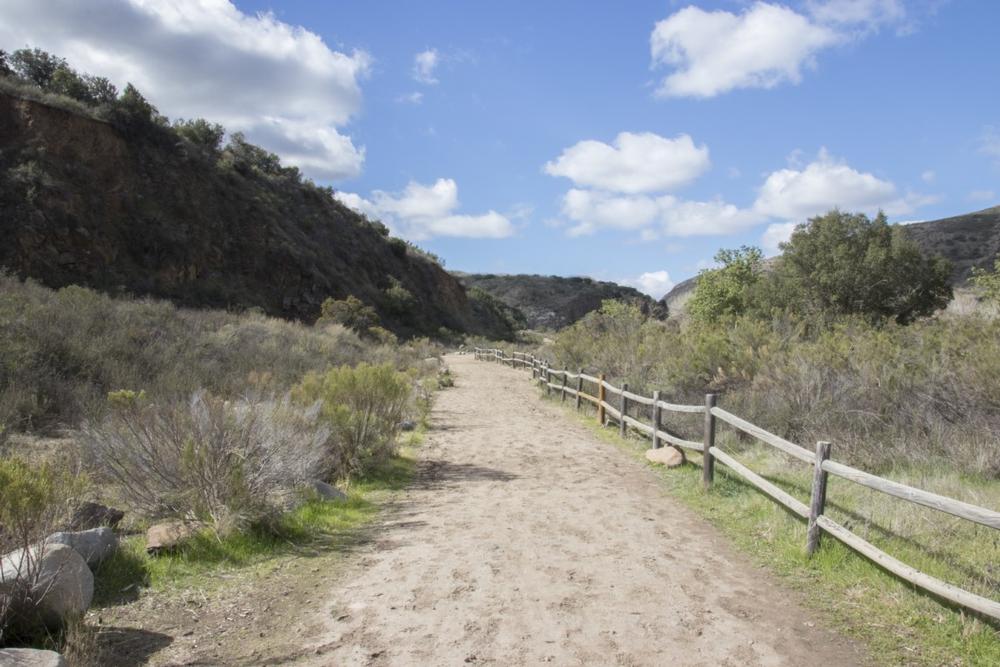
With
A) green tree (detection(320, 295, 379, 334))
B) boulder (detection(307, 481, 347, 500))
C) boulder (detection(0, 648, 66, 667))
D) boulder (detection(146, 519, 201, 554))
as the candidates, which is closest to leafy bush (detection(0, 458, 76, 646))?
boulder (detection(0, 648, 66, 667))

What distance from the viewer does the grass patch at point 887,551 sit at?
4.09 metres

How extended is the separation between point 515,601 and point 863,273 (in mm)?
24017

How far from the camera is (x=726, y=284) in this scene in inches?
1296

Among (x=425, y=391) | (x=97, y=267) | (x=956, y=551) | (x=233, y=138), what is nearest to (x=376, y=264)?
(x=233, y=138)

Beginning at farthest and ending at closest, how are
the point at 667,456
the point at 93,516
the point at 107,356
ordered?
1. the point at 107,356
2. the point at 667,456
3. the point at 93,516

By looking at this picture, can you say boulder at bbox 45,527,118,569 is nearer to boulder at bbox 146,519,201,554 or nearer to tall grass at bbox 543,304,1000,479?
boulder at bbox 146,519,201,554

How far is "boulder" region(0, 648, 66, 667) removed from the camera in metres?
3.11

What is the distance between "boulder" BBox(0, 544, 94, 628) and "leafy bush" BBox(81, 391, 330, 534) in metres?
1.77

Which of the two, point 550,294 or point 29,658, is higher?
point 550,294

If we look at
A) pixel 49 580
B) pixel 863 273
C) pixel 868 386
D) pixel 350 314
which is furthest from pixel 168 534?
pixel 350 314

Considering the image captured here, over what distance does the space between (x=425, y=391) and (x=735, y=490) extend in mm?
12198

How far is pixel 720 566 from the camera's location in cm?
573

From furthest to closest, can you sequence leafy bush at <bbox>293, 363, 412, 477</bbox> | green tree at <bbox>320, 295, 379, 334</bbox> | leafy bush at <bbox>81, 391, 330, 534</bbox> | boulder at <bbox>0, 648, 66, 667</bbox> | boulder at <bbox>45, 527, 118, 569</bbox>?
green tree at <bbox>320, 295, 379, 334</bbox>
leafy bush at <bbox>293, 363, 412, 477</bbox>
leafy bush at <bbox>81, 391, 330, 534</bbox>
boulder at <bbox>45, 527, 118, 569</bbox>
boulder at <bbox>0, 648, 66, 667</bbox>

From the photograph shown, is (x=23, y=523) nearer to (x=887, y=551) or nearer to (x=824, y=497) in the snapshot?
(x=824, y=497)
